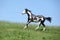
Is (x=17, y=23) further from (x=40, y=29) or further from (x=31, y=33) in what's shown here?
(x=31, y=33)

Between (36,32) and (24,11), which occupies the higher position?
(24,11)

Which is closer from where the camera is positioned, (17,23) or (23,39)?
(23,39)

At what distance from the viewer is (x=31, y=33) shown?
17.4m

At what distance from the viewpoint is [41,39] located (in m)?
16.3

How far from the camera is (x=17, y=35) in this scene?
16.6 metres

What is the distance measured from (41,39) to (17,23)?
6.31 metres

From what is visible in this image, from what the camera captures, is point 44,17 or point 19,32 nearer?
point 19,32

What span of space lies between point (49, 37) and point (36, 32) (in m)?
1.35

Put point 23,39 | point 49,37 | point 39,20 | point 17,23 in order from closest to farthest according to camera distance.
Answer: point 23,39 → point 49,37 → point 39,20 → point 17,23

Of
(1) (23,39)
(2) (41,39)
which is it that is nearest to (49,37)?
(2) (41,39)

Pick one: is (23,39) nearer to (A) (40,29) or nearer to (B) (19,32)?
(B) (19,32)

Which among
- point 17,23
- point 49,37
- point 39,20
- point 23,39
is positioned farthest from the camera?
point 17,23

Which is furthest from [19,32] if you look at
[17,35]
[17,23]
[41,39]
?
[17,23]

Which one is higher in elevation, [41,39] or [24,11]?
[24,11]
